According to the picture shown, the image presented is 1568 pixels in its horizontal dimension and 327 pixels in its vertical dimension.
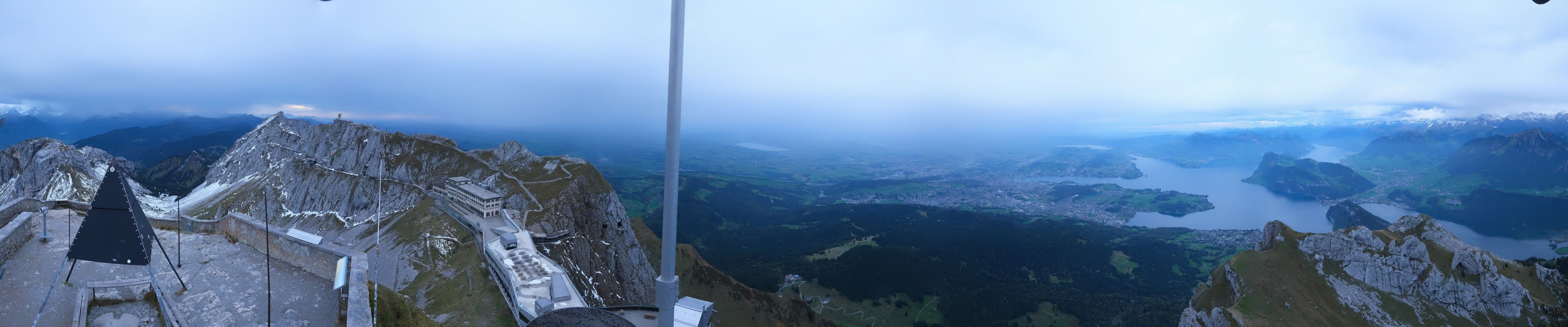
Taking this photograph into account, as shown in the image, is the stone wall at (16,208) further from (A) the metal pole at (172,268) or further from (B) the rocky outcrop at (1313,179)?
(B) the rocky outcrop at (1313,179)

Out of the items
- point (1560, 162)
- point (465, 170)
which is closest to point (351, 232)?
point (465, 170)

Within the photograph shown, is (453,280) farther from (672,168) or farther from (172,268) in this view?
(672,168)

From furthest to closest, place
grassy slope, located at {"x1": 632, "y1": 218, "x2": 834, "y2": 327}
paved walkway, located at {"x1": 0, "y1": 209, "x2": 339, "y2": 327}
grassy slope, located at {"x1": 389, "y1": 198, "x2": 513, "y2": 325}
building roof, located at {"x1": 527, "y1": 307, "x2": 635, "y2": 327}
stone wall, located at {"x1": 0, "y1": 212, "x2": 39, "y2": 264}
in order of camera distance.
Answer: grassy slope, located at {"x1": 632, "y1": 218, "x2": 834, "y2": 327} < grassy slope, located at {"x1": 389, "y1": 198, "x2": 513, "y2": 325} < building roof, located at {"x1": 527, "y1": 307, "x2": 635, "y2": 327} < stone wall, located at {"x1": 0, "y1": 212, "x2": 39, "y2": 264} < paved walkway, located at {"x1": 0, "y1": 209, "x2": 339, "y2": 327}

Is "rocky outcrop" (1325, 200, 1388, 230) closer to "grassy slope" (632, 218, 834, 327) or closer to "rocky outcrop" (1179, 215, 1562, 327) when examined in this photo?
"rocky outcrop" (1179, 215, 1562, 327)

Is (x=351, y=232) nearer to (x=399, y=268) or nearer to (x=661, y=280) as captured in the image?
(x=399, y=268)

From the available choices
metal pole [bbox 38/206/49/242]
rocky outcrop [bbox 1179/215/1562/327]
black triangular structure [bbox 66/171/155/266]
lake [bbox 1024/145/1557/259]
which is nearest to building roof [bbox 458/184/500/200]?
metal pole [bbox 38/206/49/242]
